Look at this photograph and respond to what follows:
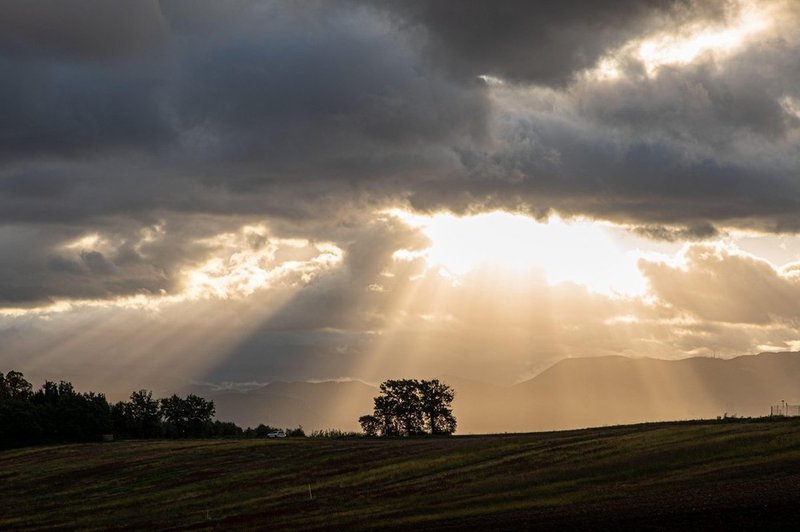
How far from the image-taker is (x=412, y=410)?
585ft

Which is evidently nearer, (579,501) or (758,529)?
(758,529)

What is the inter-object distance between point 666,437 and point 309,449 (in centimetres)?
5260

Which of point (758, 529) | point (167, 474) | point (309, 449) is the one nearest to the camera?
point (758, 529)

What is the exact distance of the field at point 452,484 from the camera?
2258 inches

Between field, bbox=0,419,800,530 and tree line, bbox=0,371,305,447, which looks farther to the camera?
tree line, bbox=0,371,305,447

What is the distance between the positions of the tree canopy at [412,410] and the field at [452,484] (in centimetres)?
3993

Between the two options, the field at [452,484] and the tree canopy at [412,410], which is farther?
the tree canopy at [412,410]

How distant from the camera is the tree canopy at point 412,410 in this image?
176375 millimetres

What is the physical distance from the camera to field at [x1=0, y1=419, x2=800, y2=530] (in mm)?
57344

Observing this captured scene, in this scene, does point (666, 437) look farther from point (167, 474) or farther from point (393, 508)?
point (167, 474)

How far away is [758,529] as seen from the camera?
48.0m

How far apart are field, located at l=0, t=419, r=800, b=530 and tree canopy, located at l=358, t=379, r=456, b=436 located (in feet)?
131

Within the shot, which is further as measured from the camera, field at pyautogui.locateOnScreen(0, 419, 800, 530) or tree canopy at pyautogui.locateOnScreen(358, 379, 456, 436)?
tree canopy at pyautogui.locateOnScreen(358, 379, 456, 436)

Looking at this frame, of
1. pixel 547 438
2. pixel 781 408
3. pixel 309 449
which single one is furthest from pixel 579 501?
pixel 309 449
